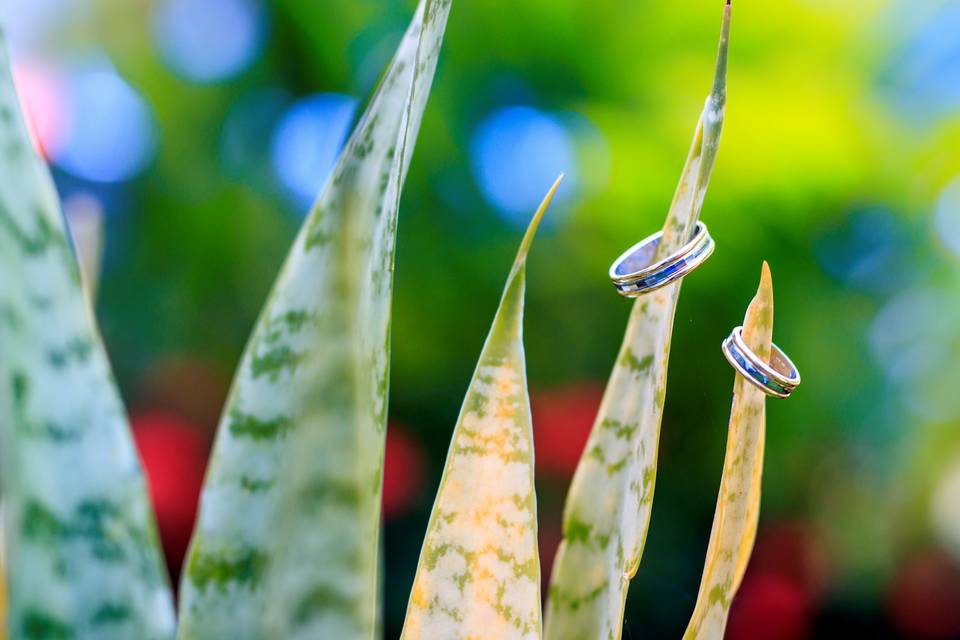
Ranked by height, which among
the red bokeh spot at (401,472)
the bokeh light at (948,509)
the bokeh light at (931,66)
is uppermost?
the bokeh light at (931,66)

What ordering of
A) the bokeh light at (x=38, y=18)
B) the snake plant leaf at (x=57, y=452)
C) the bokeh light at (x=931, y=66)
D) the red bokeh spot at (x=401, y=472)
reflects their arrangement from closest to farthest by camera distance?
the snake plant leaf at (x=57, y=452)
the bokeh light at (x=38, y=18)
the bokeh light at (x=931, y=66)
the red bokeh spot at (x=401, y=472)

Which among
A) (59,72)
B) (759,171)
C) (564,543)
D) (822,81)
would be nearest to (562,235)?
(759,171)

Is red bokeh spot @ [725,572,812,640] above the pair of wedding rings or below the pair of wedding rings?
below

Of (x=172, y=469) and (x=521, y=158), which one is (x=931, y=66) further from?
(x=172, y=469)

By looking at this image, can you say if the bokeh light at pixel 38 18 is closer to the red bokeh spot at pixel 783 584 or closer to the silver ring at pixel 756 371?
the silver ring at pixel 756 371

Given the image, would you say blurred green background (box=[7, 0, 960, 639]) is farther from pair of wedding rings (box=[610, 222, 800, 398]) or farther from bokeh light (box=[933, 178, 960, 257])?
pair of wedding rings (box=[610, 222, 800, 398])

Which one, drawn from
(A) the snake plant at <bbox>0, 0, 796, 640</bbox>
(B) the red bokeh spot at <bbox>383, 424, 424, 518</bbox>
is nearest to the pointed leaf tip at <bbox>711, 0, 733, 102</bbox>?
(A) the snake plant at <bbox>0, 0, 796, 640</bbox>

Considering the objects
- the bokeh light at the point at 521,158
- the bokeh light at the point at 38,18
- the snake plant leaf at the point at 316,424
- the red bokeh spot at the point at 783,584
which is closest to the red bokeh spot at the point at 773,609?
the red bokeh spot at the point at 783,584
